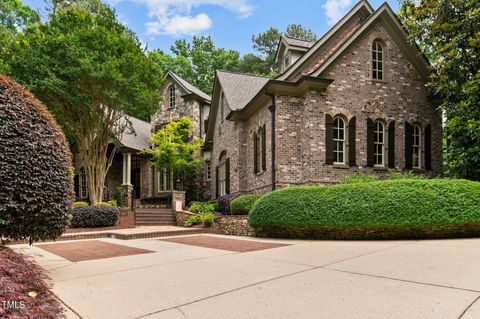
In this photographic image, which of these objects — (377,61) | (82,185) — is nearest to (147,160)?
(82,185)

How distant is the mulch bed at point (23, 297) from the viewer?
9.28 ft

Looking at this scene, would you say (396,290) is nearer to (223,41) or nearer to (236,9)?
(236,9)

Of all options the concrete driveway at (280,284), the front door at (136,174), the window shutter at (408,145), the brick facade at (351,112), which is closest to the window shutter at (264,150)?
the brick facade at (351,112)

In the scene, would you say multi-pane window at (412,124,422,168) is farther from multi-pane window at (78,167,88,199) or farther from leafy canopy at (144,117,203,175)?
multi-pane window at (78,167,88,199)

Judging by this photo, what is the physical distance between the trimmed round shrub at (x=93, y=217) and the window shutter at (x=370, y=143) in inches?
400

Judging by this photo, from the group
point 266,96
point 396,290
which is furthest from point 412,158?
point 396,290

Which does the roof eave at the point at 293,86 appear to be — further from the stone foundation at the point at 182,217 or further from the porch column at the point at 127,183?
the porch column at the point at 127,183

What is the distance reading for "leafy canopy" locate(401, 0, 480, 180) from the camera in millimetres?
12211

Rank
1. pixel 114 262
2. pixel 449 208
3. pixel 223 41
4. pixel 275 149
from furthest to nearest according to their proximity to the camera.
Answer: pixel 223 41, pixel 275 149, pixel 449 208, pixel 114 262

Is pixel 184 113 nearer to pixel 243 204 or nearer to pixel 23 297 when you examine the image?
pixel 243 204

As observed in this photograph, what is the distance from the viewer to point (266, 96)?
14.1 meters

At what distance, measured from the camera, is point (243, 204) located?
13.1 metres

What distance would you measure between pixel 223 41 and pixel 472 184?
106 ft

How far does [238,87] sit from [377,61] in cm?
763
